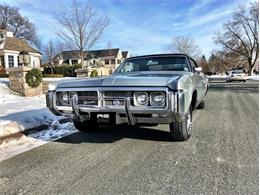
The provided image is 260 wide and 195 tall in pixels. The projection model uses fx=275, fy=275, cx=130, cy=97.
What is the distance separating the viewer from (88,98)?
4.32 m

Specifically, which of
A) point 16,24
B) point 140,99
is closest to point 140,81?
point 140,99

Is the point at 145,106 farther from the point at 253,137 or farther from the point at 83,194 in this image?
the point at 253,137

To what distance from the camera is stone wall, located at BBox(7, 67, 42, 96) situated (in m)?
11.7

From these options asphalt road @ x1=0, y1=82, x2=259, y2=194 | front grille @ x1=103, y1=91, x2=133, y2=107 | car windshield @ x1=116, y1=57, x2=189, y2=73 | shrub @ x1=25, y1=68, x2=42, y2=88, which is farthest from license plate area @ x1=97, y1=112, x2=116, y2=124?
shrub @ x1=25, y1=68, x2=42, y2=88

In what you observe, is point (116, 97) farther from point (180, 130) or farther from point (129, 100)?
point (180, 130)

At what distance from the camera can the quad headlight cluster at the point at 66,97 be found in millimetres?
4477

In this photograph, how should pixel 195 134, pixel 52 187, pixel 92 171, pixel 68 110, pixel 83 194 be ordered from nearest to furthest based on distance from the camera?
pixel 83 194, pixel 52 187, pixel 92 171, pixel 68 110, pixel 195 134

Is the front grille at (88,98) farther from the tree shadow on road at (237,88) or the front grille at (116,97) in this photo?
the tree shadow on road at (237,88)

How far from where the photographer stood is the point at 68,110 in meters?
4.50

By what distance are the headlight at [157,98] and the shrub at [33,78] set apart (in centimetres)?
914

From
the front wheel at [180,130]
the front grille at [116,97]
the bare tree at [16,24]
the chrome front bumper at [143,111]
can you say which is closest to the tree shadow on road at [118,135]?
the front wheel at [180,130]

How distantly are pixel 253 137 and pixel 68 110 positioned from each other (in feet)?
10.4

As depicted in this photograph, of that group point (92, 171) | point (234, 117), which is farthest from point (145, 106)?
point (234, 117)

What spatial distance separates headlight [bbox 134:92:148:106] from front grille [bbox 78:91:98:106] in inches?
25.9
